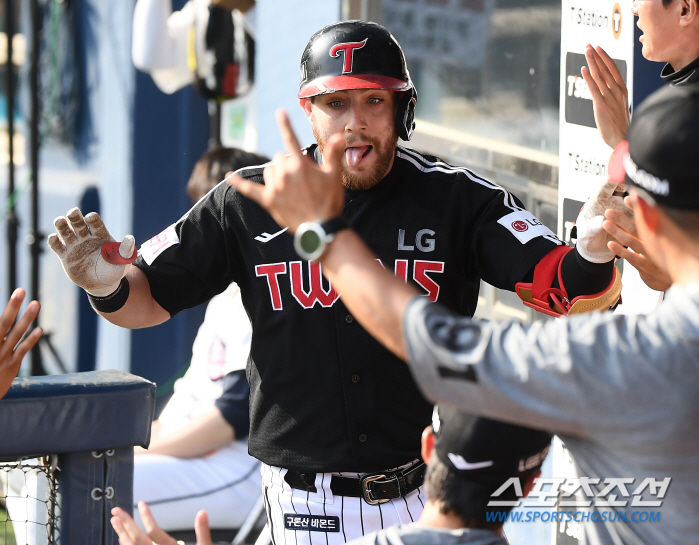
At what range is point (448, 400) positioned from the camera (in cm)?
145

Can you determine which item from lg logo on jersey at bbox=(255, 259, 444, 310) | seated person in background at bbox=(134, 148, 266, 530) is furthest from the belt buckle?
seated person in background at bbox=(134, 148, 266, 530)

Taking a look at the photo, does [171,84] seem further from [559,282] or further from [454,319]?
[454,319]

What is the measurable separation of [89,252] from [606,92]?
4.46 ft

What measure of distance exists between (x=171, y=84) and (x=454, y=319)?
514 centimetres

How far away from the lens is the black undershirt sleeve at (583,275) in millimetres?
2213

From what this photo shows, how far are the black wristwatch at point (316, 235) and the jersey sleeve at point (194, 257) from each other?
39.4 inches

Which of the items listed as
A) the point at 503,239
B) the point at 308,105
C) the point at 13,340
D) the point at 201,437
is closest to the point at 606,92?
the point at 503,239

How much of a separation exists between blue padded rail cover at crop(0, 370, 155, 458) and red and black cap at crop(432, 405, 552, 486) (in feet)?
3.70

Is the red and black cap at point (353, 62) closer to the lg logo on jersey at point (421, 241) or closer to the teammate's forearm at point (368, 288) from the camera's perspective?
the lg logo on jersey at point (421, 241)

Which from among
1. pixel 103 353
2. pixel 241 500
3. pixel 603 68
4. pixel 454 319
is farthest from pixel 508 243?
pixel 103 353

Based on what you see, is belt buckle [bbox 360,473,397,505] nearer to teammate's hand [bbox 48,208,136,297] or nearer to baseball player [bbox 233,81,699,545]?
teammate's hand [bbox 48,208,136,297]

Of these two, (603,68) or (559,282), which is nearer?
(559,282)

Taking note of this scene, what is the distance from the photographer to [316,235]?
1.58 m

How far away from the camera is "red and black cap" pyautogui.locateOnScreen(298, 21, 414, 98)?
2.51m
